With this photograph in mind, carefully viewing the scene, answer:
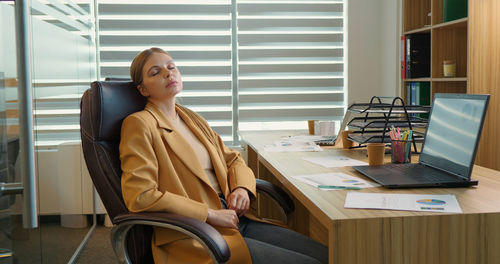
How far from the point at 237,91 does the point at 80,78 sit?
4.07ft

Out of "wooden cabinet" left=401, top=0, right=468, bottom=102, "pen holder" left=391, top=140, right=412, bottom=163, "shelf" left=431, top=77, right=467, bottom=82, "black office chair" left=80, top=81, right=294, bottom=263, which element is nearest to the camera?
"black office chair" left=80, top=81, right=294, bottom=263

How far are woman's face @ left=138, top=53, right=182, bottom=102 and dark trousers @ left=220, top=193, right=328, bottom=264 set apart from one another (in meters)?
0.45

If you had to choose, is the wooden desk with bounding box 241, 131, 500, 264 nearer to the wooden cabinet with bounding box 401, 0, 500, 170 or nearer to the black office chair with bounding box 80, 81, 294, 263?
the black office chair with bounding box 80, 81, 294, 263

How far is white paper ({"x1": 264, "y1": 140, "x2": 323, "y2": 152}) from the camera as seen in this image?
250 centimetres

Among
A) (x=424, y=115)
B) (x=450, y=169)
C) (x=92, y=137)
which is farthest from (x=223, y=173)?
(x=424, y=115)

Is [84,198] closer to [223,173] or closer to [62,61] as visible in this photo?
[62,61]

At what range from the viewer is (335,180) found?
172 cm

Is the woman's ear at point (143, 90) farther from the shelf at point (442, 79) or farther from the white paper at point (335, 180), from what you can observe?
the shelf at point (442, 79)

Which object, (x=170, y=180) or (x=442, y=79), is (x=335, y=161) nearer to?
(x=170, y=180)

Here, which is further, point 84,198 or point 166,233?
point 84,198

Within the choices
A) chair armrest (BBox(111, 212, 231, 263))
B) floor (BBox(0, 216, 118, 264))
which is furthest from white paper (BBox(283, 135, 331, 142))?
chair armrest (BBox(111, 212, 231, 263))

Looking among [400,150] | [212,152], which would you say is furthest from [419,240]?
[212,152]

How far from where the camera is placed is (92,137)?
1.74 meters

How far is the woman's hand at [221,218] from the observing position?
67.7 inches
